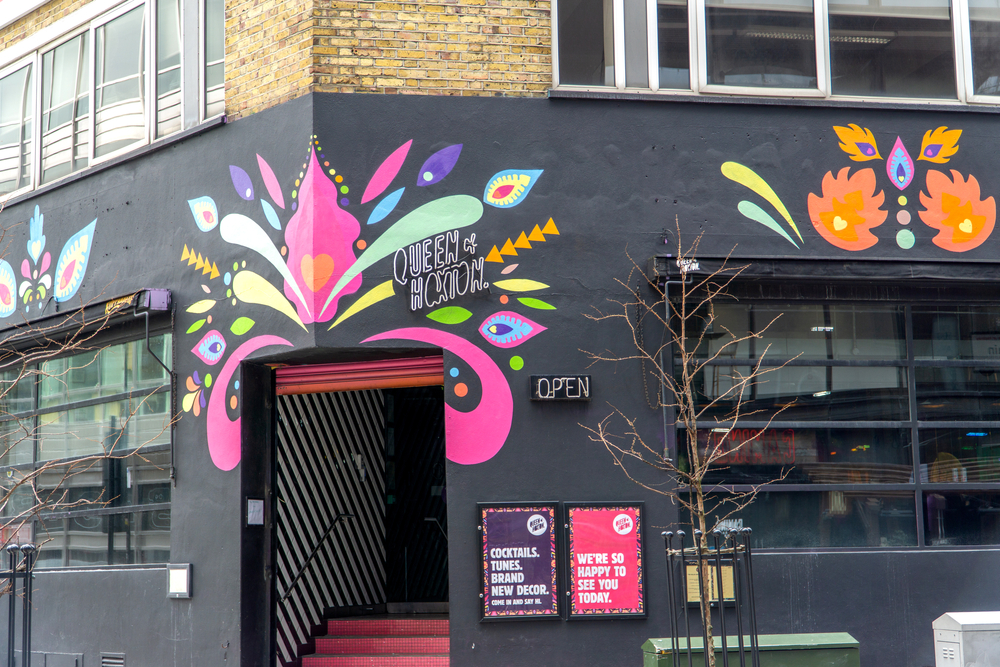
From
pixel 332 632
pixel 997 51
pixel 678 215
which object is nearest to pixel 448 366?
pixel 678 215

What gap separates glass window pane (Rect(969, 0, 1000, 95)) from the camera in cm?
1107

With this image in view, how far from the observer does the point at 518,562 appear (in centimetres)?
965

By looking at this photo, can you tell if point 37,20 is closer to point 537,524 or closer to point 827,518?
point 537,524

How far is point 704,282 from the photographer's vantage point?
10.0 m

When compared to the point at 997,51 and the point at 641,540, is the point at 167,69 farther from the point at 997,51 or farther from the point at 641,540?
the point at 997,51

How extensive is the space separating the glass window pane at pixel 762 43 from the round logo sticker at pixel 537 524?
4697mm

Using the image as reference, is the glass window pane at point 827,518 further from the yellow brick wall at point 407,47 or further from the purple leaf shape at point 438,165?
the yellow brick wall at point 407,47

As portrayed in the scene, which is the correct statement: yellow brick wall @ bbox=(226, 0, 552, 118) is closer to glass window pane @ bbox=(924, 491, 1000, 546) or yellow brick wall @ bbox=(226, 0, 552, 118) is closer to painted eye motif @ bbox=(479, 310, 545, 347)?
painted eye motif @ bbox=(479, 310, 545, 347)

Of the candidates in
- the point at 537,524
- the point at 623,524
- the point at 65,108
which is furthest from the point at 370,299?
the point at 65,108

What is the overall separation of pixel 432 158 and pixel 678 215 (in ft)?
8.04

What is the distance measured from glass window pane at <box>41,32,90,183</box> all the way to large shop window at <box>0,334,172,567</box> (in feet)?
7.93

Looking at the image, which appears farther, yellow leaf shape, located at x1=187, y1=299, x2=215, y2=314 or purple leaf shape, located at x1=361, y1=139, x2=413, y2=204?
yellow leaf shape, located at x1=187, y1=299, x2=215, y2=314

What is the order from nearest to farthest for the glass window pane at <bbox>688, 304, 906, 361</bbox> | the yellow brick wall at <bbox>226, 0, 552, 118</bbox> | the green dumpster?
the green dumpster
the yellow brick wall at <bbox>226, 0, 552, 118</bbox>
the glass window pane at <bbox>688, 304, 906, 361</bbox>

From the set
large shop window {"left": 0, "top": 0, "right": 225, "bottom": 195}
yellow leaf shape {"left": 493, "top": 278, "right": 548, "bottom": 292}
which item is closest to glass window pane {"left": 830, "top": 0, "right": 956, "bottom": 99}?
yellow leaf shape {"left": 493, "top": 278, "right": 548, "bottom": 292}
